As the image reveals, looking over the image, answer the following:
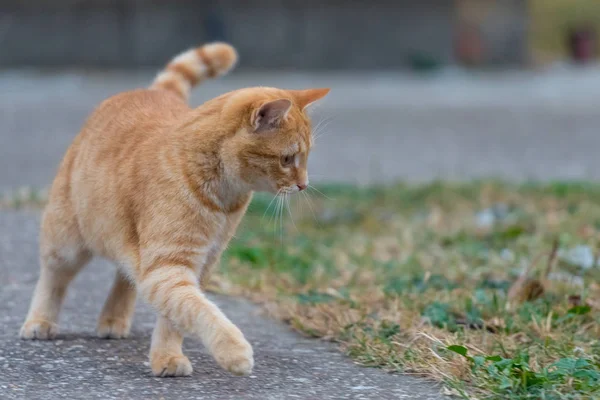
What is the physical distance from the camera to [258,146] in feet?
11.2

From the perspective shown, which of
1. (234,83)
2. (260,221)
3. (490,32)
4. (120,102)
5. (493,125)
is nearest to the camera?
(120,102)

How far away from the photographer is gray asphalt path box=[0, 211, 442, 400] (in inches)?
127

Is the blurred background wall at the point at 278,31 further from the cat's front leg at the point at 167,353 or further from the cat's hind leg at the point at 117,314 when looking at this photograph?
the cat's front leg at the point at 167,353

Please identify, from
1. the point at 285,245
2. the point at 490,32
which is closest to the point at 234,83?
the point at 490,32

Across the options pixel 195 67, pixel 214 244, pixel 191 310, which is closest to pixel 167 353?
pixel 191 310

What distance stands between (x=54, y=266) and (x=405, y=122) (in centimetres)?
833

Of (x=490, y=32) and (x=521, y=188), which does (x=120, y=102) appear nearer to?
(x=521, y=188)

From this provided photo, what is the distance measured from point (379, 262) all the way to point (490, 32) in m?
12.2

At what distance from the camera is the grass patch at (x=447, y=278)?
3383 mm

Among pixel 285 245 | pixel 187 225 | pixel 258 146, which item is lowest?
pixel 285 245

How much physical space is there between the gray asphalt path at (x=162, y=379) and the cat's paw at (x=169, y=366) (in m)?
0.03

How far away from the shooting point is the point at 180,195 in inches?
134

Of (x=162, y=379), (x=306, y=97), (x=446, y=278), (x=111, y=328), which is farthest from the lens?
(x=446, y=278)

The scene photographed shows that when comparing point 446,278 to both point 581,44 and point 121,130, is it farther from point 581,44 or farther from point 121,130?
point 581,44
